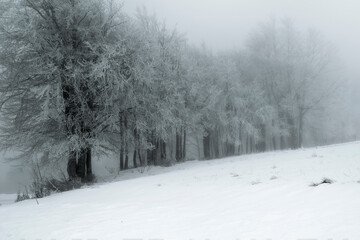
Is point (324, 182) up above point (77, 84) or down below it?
below

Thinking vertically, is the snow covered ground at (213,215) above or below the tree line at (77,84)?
below

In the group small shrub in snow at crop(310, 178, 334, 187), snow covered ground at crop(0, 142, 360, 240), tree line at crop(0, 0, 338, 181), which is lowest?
snow covered ground at crop(0, 142, 360, 240)

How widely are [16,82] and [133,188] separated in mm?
8653

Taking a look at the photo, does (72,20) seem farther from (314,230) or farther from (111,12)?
(314,230)

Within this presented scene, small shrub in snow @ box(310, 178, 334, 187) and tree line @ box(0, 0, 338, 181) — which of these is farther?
tree line @ box(0, 0, 338, 181)

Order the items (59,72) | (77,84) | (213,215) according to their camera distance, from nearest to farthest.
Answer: (213,215), (59,72), (77,84)

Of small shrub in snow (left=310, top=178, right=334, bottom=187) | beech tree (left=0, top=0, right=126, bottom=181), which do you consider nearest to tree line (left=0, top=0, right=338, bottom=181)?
beech tree (left=0, top=0, right=126, bottom=181)

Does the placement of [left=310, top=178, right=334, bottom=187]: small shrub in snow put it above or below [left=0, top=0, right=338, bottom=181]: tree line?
below

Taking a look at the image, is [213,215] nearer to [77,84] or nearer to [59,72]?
[59,72]

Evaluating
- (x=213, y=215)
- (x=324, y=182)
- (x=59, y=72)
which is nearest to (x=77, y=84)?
(x=59, y=72)

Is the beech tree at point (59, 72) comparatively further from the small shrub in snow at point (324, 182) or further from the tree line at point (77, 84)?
the small shrub in snow at point (324, 182)

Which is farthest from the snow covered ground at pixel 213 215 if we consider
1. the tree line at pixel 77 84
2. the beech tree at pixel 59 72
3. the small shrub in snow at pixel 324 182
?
the tree line at pixel 77 84

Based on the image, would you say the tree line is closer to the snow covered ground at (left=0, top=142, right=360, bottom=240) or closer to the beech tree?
the beech tree

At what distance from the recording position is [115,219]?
6.00 m
